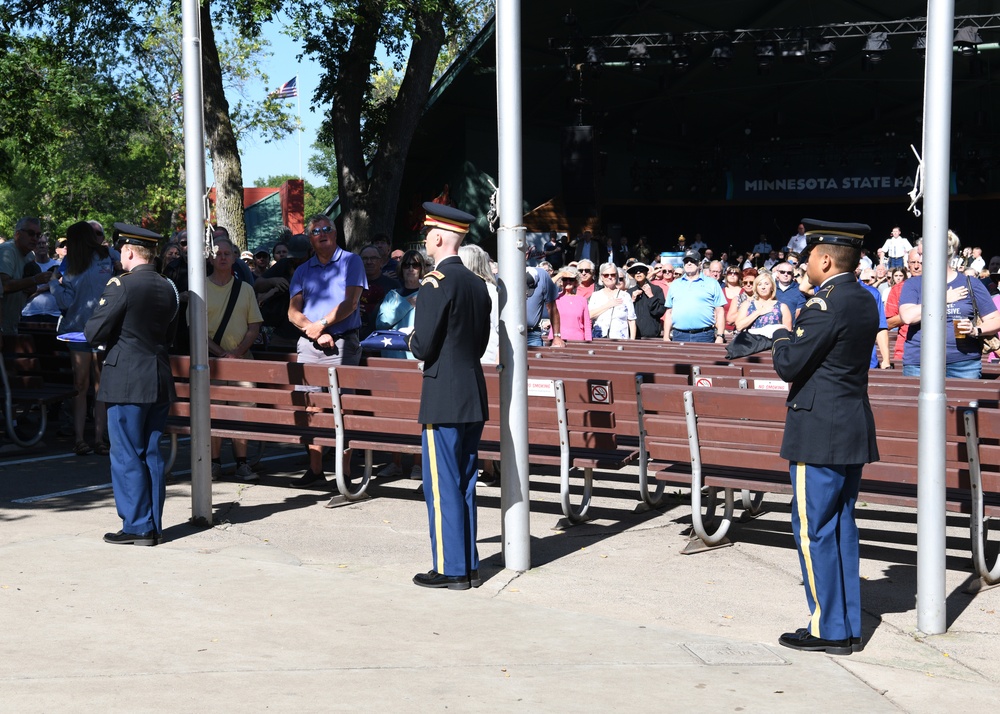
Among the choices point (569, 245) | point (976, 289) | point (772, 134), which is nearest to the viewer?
point (976, 289)

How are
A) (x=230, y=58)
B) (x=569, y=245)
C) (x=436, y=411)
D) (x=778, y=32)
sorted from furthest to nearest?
(x=230, y=58) → (x=569, y=245) → (x=778, y=32) → (x=436, y=411)

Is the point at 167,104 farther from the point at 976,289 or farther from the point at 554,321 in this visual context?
the point at 976,289

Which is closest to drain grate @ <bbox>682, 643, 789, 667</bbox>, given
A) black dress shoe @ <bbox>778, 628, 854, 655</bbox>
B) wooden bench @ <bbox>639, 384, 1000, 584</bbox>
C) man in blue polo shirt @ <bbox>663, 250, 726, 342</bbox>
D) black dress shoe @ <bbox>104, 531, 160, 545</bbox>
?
black dress shoe @ <bbox>778, 628, 854, 655</bbox>

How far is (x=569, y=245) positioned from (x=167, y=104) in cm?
2235

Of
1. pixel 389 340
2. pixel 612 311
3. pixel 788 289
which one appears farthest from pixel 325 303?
pixel 612 311

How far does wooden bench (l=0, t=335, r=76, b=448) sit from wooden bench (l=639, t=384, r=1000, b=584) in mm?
5653

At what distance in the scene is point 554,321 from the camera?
1120 cm

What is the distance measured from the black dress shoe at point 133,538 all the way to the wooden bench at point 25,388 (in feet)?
Result: 12.1

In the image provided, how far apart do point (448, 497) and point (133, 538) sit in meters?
2.05

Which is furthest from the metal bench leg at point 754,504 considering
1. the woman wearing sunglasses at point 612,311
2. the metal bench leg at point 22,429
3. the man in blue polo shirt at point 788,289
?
the woman wearing sunglasses at point 612,311

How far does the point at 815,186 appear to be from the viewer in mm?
35031

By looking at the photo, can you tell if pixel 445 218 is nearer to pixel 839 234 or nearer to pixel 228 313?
pixel 839 234

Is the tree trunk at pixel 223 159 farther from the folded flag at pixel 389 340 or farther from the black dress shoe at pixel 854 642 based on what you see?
the black dress shoe at pixel 854 642

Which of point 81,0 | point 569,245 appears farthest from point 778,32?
point 81,0
